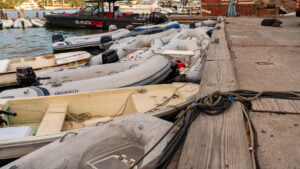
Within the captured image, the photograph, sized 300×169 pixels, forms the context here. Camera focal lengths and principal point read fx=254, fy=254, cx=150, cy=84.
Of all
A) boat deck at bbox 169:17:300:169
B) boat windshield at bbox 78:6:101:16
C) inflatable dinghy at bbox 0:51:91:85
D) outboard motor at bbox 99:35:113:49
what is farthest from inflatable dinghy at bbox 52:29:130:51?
boat deck at bbox 169:17:300:169

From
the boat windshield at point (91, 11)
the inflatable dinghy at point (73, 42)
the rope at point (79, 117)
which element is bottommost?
the rope at point (79, 117)

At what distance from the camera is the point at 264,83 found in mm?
2852

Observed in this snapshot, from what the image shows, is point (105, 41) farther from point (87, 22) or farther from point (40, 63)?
point (87, 22)

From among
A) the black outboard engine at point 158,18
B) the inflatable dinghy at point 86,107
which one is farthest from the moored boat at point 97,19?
the inflatable dinghy at point 86,107

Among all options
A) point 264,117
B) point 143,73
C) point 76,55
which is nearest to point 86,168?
point 264,117

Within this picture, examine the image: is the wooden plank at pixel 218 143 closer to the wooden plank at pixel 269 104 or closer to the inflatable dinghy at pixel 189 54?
the wooden plank at pixel 269 104

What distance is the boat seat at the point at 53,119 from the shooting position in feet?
12.3

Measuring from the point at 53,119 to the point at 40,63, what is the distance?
546 cm

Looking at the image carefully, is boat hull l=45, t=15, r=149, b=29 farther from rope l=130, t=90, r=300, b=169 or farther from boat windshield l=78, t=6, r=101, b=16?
rope l=130, t=90, r=300, b=169

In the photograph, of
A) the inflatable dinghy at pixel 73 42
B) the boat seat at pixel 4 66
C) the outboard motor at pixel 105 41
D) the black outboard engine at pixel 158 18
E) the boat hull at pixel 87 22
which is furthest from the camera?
the boat hull at pixel 87 22

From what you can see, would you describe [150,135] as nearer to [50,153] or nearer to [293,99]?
[50,153]

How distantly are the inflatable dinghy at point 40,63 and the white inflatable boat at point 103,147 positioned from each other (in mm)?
6396

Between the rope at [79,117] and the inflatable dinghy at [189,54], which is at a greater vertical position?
the inflatable dinghy at [189,54]

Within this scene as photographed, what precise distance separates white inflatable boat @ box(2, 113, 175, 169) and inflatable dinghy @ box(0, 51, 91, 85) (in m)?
6.40
